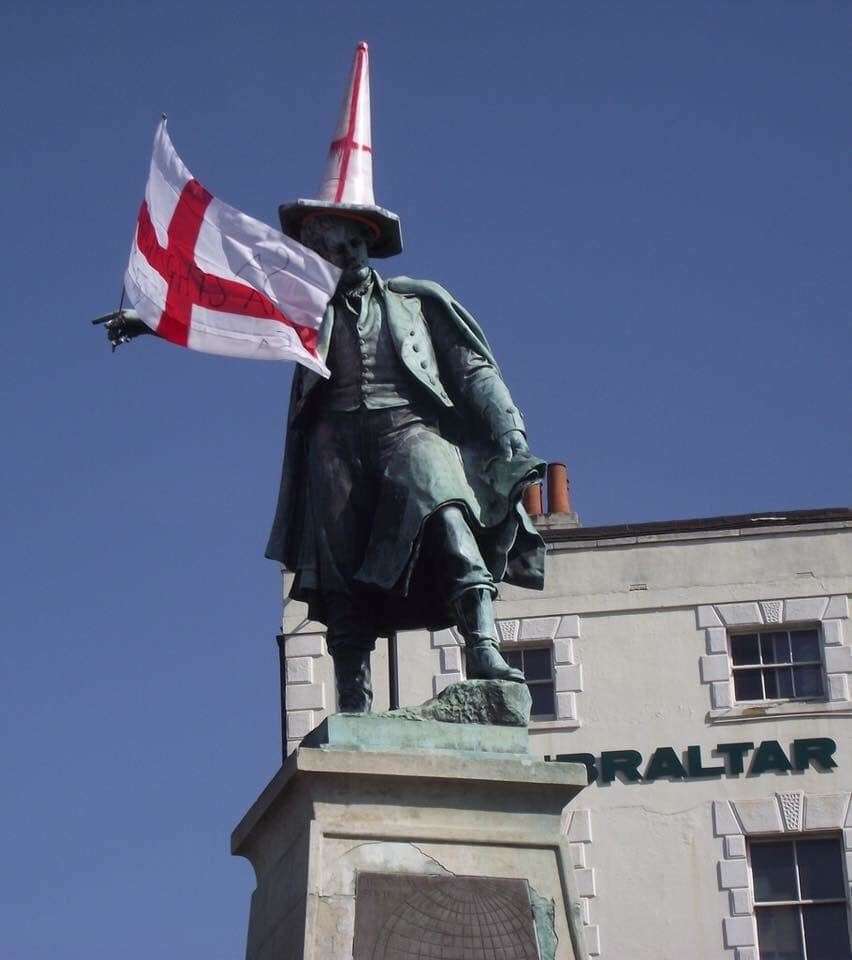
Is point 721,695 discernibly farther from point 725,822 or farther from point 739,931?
point 739,931

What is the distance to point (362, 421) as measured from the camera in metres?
12.4

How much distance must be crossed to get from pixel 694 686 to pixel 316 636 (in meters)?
4.99

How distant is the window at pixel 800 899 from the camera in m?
29.2

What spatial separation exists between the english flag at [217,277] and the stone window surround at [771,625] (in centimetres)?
1838

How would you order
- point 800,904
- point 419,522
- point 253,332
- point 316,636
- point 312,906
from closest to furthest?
point 312,906, point 419,522, point 253,332, point 800,904, point 316,636

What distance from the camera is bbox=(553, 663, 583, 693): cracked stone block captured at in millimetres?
30906

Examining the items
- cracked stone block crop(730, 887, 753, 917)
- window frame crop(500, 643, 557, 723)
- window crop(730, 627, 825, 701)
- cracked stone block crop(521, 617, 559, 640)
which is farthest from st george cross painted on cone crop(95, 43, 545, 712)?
window crop(730, 627, 825, 701)

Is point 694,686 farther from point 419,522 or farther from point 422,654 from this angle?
point 419,522

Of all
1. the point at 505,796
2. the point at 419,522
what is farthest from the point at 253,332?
the point at 505,796

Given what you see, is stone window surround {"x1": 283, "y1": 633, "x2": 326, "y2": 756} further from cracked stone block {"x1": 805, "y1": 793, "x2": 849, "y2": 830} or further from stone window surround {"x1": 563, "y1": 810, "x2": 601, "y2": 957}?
cracked stone block {"x1": 805, "y1": 793, "x2": 849, "y2": 830}

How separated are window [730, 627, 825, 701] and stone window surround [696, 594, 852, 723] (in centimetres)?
12

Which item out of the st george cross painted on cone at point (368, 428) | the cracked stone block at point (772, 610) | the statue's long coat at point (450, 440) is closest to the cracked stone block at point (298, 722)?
the cracked stone block at point (772, 610)

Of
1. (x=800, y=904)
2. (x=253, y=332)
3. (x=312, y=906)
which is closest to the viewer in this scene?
(x=312, y=906)

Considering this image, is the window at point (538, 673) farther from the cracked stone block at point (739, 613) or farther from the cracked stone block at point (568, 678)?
the cracked stone block at point (739, 613)
